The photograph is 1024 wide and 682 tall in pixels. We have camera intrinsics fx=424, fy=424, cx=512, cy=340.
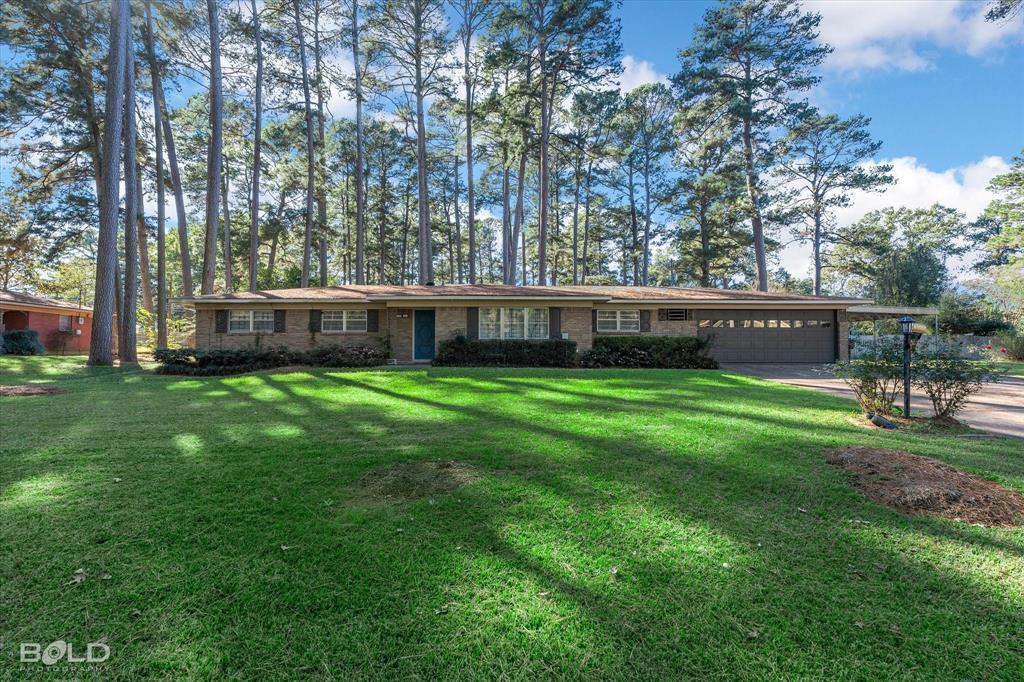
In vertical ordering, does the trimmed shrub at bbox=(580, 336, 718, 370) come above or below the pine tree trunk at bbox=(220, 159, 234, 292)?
below

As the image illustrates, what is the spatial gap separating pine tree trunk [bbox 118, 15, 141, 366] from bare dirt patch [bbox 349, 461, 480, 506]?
15.9 metres

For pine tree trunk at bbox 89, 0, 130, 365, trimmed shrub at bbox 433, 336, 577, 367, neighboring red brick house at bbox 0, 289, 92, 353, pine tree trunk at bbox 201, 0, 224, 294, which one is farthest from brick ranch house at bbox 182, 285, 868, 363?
neighboring red brick house at bbox 0, 289, 92, 353

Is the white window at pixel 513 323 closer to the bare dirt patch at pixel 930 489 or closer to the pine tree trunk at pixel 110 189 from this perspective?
the bare dirt patch at pixel 930 489

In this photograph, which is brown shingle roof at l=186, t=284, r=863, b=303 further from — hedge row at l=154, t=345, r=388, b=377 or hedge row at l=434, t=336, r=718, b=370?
hedge row at l=154, t=345, r=388, b=377

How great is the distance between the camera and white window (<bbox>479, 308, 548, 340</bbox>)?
1427 cm

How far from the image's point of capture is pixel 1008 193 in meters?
22.0

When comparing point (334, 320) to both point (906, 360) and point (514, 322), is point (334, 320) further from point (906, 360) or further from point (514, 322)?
point (906, 360)

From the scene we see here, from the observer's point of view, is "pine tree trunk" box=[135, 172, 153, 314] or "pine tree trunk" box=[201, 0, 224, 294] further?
"pine tree trunk" box=[135, 172, 153, 314]

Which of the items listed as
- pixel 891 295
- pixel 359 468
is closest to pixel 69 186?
pixel 359 468

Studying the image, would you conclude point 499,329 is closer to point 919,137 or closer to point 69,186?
point 69,186

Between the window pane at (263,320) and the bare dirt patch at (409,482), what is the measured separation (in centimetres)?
1347

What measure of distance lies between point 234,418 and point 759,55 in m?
25.4

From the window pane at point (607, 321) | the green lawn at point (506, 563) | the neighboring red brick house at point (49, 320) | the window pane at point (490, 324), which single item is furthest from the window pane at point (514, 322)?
the neighboring red brick house at point (49, 320)

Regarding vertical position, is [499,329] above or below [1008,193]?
below
